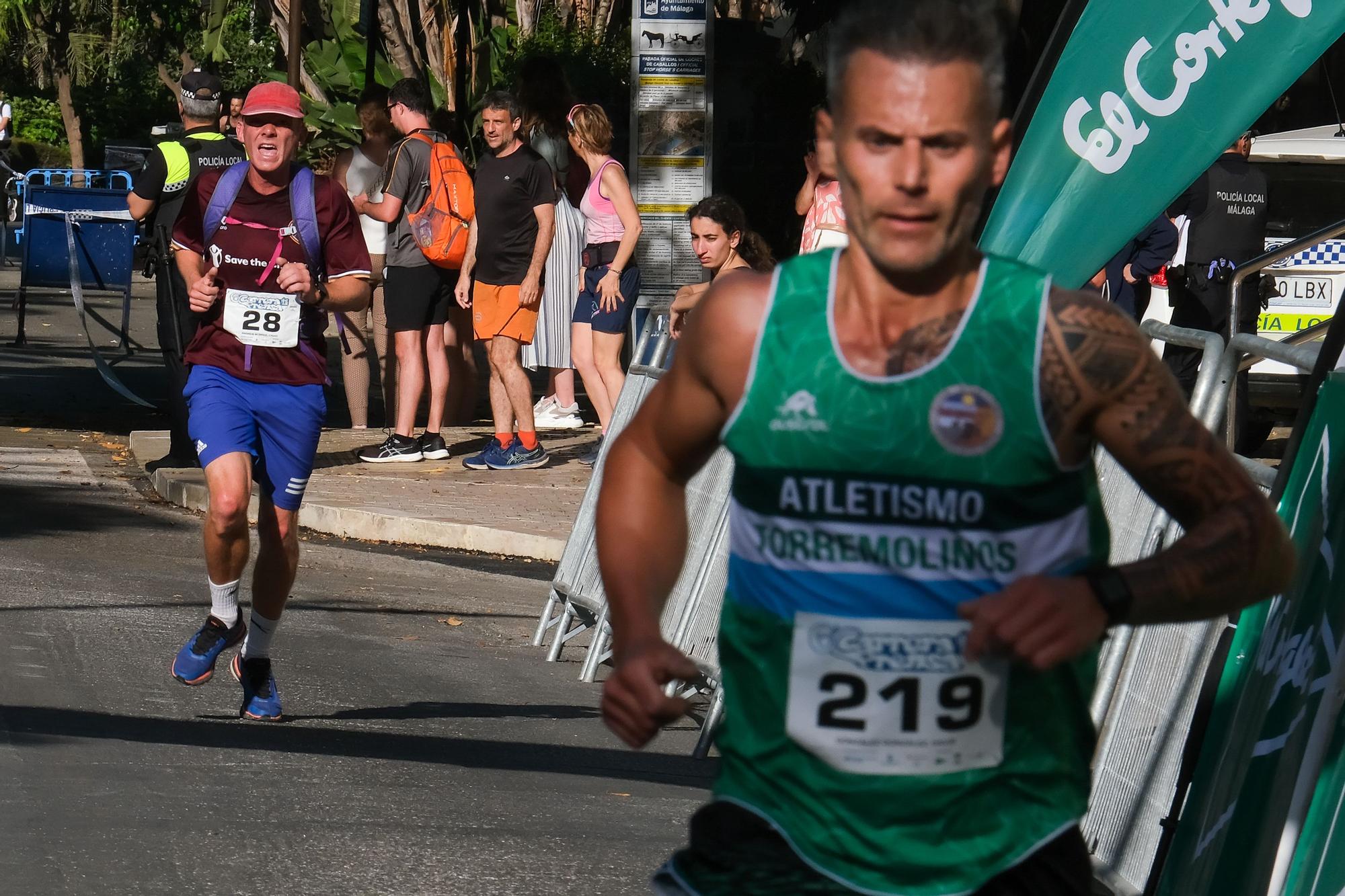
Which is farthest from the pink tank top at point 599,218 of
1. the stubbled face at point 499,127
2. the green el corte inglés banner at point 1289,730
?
the green el corte inglés banner at point 1289,730

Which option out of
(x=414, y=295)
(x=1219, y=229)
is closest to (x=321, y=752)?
(x=414, y=295)

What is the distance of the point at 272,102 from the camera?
678cm

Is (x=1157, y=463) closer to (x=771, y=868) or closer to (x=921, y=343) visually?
(x=921, y=343)

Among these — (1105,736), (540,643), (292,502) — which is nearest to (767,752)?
(1105,736)

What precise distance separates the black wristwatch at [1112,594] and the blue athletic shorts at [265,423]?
469cm

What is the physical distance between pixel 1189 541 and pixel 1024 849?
44 cm

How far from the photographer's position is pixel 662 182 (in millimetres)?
13945

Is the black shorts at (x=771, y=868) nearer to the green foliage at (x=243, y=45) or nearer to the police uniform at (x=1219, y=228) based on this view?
the police uniform at (x=1219, y=228)

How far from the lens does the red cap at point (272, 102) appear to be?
22.2 feet

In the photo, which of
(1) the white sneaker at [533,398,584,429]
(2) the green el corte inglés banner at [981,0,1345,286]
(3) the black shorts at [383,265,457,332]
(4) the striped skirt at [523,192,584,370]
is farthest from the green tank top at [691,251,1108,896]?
(1) the white sneaker at [533,398,584,429]

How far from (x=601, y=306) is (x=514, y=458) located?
3.65 ft

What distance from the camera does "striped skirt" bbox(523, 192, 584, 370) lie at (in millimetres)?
13320

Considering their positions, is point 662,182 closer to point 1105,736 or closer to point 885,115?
point 1105,736

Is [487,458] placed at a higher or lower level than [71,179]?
higher
